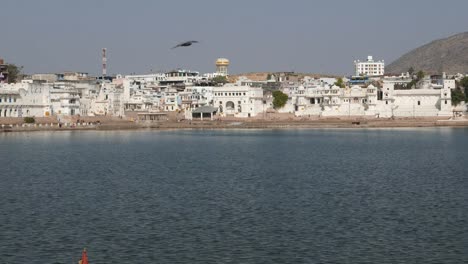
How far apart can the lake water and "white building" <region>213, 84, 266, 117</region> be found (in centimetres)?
4819

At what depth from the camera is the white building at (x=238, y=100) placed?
92125mm

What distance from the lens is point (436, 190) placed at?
27.8m

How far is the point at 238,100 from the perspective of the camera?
92688mm

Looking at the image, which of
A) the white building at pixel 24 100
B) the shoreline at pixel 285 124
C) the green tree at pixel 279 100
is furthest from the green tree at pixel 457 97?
the white building at pixel 24 100

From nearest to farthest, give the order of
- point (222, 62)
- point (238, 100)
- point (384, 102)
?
point (384, 102), point (238, 100), point (222, 62)

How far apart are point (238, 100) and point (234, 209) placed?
69.9 m

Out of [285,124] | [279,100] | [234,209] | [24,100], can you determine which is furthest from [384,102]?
[234,209]

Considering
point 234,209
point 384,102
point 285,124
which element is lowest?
point 234,209

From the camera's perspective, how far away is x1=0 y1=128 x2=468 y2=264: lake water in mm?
17234

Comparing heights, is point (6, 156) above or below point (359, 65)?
below

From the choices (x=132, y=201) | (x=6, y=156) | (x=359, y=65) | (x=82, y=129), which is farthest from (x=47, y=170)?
(x=359, y=65)

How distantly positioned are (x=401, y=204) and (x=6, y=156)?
88.1ft

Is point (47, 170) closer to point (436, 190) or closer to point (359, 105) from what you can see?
point (436, 190)

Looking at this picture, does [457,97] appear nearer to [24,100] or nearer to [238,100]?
[238,100]
